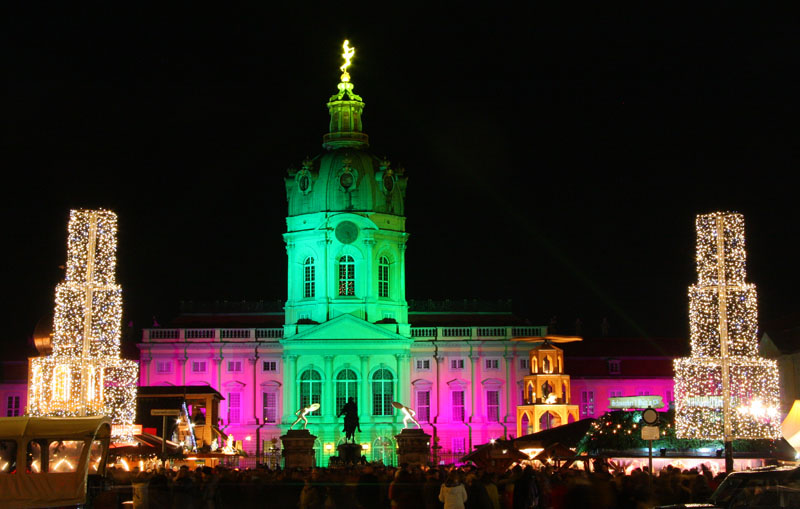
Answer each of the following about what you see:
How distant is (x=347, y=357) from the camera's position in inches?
3374

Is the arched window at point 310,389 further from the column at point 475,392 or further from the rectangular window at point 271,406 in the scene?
the column at point 475,392

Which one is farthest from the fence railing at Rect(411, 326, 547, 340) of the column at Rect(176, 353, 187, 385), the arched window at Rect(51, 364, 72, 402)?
the arched window at Rect(51, 364, 72, 402)

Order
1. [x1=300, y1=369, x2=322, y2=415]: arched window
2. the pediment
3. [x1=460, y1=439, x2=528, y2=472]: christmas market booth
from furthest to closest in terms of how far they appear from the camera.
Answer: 1. [x1=300, y1=369, x2=322, y2=415]: arched window
2. the pediment
3. [x1=460, y1=439, x2=528, y2=472]: christmas market booth

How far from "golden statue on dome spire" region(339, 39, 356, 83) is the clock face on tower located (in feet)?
35.3

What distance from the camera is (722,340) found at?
140 feet

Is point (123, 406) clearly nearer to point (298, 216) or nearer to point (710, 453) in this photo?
point (710, 453)

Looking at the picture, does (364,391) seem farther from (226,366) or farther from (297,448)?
(297,448)

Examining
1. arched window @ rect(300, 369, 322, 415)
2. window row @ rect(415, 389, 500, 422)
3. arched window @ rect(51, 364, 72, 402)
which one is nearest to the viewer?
arched window @ rect(51, 364, 72, 402)

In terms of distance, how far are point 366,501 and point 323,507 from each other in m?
2.64

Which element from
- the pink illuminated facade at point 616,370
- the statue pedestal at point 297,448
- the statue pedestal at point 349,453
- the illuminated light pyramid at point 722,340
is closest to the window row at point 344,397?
the pink illuminated facade at point 616,370

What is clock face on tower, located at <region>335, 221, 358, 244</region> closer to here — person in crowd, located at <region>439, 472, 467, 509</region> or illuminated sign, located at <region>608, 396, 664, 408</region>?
illuminated sign, located at <region>608, 396, 664, 408</region>

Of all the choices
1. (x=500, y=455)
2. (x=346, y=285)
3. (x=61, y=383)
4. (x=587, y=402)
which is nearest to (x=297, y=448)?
(x=61, y=383)

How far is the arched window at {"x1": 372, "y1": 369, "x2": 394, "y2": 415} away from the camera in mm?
85812

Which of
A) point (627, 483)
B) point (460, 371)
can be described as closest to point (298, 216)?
point (460, 371)
